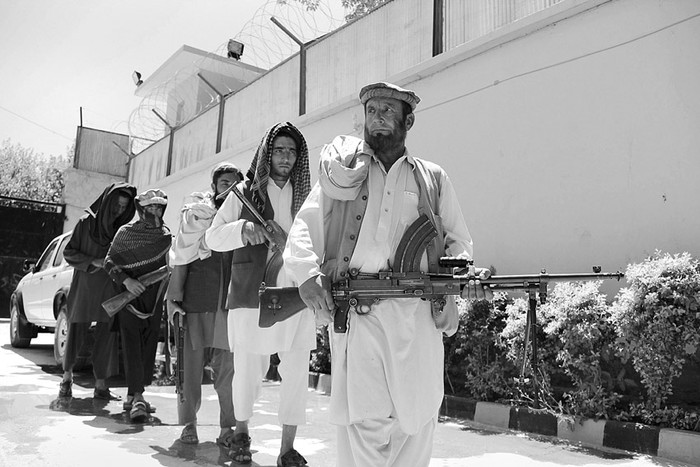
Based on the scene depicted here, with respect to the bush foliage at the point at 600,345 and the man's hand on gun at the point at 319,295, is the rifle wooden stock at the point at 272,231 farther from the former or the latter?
the bush foliage at the point at 600,345

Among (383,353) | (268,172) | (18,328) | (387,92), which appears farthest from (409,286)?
(18,328)

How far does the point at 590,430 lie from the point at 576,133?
289cm

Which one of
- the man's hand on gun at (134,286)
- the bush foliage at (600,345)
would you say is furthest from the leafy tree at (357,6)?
the man's hand on gun at (134,286)

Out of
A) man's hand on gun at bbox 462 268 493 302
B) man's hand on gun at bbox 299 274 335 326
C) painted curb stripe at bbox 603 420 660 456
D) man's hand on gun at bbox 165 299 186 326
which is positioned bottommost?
painted curb stripe at bbox 603 420 660 456

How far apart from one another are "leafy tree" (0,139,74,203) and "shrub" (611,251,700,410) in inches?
1359

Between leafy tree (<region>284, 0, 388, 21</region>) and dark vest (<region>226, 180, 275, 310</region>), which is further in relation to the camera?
leafy tree (<region>284, 0, 388, 21</region>)

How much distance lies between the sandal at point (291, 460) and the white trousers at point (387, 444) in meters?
1.15

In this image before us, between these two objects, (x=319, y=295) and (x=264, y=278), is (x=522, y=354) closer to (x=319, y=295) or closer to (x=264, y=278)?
(x=264, y=278)

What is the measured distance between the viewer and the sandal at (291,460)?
3396mm

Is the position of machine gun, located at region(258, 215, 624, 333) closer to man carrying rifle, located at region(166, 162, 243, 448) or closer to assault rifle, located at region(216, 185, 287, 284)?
assault rifle, located at region(216, 185, 287, 284)

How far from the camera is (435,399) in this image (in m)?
2.35

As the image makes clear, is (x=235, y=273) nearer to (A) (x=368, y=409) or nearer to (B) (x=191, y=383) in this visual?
(B) (x=191, y=383)

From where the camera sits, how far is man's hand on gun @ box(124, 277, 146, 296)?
4.97m

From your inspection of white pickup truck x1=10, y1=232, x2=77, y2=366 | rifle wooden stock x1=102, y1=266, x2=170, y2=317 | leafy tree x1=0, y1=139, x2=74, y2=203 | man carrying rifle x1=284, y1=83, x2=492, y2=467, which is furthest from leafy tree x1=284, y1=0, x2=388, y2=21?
leafy tree x1=0, y1=139, x2=74, y2=203
